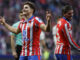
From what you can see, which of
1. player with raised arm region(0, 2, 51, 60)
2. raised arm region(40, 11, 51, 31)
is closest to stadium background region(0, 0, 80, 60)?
player with raised arm region(0, 2, 51, 60)

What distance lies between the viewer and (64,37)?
6.16 metres

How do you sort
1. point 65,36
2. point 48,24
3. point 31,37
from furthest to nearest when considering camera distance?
point 65,36 < point 31,37 < point 48,24

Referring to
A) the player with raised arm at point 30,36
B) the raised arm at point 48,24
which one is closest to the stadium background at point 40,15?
the player with raised arm at point 30,36

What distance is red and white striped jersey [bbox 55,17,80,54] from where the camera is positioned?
602 centimetres

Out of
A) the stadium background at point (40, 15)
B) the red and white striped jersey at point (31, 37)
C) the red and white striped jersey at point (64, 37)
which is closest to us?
the red and white striped jersey at point (31, 37)

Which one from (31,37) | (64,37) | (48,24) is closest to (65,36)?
(64,37)

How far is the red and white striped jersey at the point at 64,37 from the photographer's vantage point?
6023 mm

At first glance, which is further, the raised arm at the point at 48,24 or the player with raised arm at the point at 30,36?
the player with raised arm at the point at 30,36

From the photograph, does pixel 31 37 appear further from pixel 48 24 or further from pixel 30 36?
pixel 48 24

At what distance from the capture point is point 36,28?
559cm

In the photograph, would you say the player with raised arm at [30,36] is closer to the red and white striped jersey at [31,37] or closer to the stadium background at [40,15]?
the red and white striped jersey at [31,37]

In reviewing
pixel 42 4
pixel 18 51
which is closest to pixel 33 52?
pixel 18 51

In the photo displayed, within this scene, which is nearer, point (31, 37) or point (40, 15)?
point (31, 37)

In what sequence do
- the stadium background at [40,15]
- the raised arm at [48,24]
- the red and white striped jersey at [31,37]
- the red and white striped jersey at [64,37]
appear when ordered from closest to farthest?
1. the raised arm at [48,24]
2. the red and white striped jersey at [31,37]
3. the red and white striped jersey at [64,37]
4. the stadium background at [40,15]
